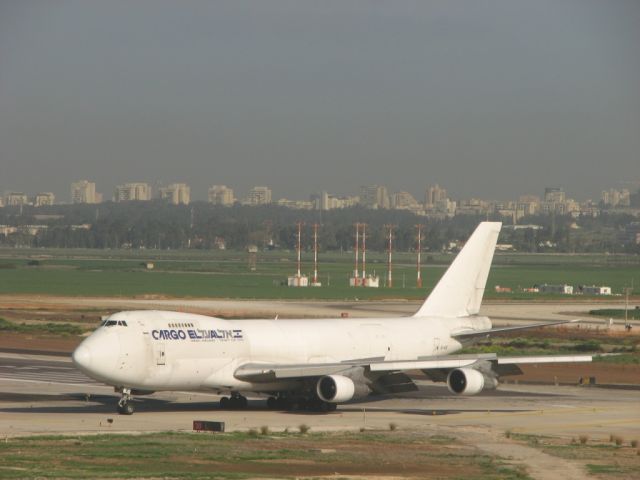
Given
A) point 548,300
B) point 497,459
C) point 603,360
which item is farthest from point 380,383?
point 548,300

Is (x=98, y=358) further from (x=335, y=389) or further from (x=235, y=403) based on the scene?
(x=335, y=389)

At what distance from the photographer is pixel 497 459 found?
3450 cm

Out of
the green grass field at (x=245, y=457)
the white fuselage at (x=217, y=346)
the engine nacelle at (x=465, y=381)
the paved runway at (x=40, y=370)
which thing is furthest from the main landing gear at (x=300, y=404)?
the paved runway at (x=40, y=370)

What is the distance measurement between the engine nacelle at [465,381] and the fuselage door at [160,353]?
35.4ft

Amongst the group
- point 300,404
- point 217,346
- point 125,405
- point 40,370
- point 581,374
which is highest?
point 217,346

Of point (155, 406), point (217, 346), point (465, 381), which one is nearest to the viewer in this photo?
point (217, 346)

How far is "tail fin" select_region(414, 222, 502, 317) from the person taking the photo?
54406 millimetres

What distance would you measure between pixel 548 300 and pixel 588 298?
11943mm

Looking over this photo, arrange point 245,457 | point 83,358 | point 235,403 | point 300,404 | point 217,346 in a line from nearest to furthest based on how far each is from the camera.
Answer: point 245,457, point 83,358, point 217,346, point 300,404, point 235,403

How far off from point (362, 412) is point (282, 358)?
3.59 metres

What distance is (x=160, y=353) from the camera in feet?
142

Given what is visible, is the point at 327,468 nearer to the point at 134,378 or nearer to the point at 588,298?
the point at 134,378

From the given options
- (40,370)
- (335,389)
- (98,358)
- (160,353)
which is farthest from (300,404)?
(40,370)

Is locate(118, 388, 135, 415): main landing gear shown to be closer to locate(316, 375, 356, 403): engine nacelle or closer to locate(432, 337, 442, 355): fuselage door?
locate(316, 375, 356, 403): engine nacelle
